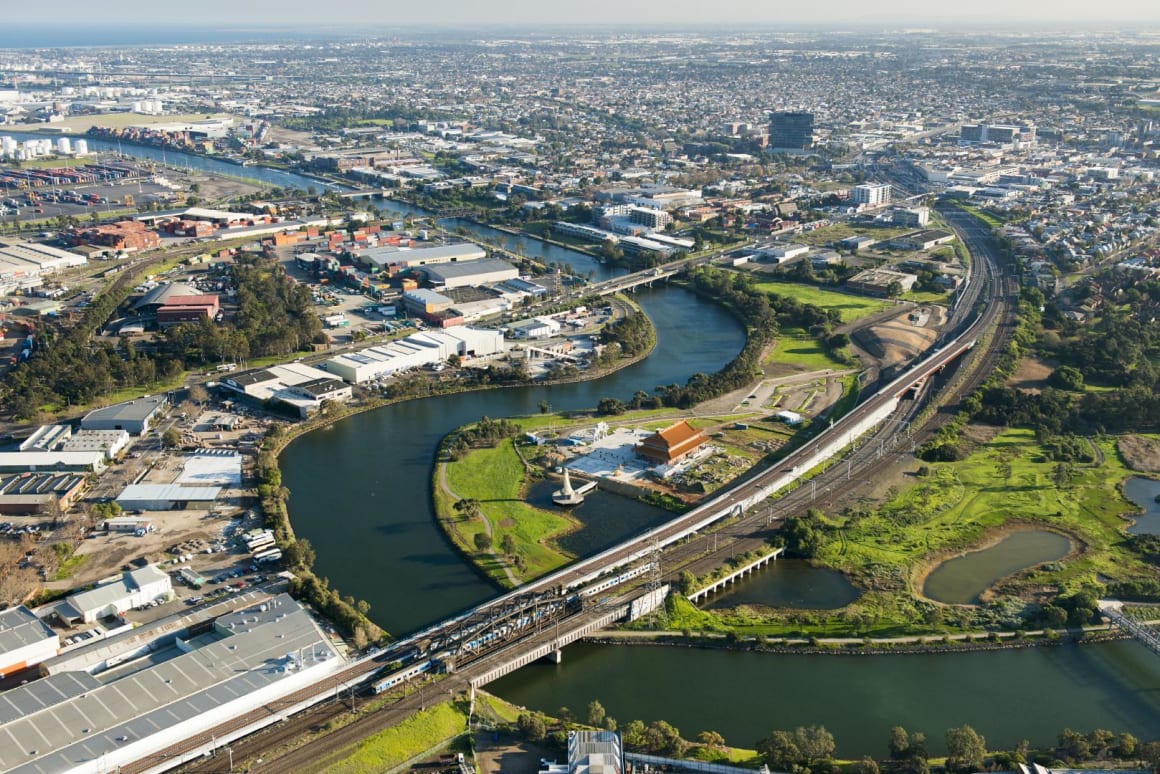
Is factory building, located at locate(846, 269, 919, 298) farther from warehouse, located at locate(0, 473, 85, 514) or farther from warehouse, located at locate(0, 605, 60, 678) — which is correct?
warehouse, located at locate(0, 605, 60, 678)

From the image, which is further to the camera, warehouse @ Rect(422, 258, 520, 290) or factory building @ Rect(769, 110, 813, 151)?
factory building @ Rect(769, 110, 813, 151)

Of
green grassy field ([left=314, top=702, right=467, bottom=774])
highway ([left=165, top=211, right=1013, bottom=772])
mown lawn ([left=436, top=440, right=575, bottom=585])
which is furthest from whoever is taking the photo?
mown lawn ([left=436, top=440, right=575, bottom=585])

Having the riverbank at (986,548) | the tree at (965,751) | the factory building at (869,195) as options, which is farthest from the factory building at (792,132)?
the tree at (965,751)

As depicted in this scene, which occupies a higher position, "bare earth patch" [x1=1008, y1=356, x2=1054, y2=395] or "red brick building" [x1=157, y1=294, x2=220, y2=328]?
"red brick building" [x1=157, y1=294, x2=220, y2=328]

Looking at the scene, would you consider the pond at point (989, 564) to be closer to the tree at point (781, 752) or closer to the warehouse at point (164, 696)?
the tree at point (781, 752)

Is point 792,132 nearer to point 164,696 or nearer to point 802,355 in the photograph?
→ point 802,355

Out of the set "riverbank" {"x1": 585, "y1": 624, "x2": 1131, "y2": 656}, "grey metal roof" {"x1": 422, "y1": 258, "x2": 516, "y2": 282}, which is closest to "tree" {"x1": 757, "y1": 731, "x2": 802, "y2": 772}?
"riverbank" {"x1": 585, "y1": 624, "x2": 1131, "y2": 656}

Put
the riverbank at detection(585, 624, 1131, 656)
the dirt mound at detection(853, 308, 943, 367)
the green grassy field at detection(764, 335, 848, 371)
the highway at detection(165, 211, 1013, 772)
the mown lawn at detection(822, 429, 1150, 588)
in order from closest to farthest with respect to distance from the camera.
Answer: the highway at detection(165, 211, 1013, 772)
the riverbank at detection(585, 624, 1131, 656)
the mown lawn at detection(822, 429, 1150, 588)
the green grassy field at detection(764, 335, 848, 371)
the dirt mound at detection(853, 308, 943, 367)

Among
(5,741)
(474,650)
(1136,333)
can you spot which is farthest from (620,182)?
(5,741)
